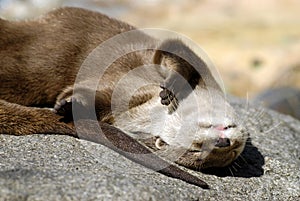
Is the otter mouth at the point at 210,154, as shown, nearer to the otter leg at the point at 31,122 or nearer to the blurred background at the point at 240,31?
the otter leg at the point at 31,122

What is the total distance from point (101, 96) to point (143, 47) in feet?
1.72

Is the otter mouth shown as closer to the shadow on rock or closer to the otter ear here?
the shadow on rock

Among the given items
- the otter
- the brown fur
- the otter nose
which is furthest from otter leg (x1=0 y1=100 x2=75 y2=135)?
the otter nose

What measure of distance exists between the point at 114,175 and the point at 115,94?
102cm

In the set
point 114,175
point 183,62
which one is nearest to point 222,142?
point 183,62

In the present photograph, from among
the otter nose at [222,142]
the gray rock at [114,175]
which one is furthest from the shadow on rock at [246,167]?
the otter nose at [222,142]

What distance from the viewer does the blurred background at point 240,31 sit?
1047 cm

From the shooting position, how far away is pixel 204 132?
11.6ft

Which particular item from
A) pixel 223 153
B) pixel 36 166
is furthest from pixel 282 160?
pixel 36 166

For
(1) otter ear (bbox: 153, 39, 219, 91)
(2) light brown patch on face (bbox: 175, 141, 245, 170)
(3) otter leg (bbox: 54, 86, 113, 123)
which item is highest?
(1) otter ear (bbox: 153, 39, 219, 91)

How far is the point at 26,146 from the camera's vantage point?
133 inches

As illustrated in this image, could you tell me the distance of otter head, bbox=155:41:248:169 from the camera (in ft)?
11.6

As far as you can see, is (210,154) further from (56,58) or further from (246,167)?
(56,58)

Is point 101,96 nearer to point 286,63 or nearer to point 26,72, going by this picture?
point 26,72
